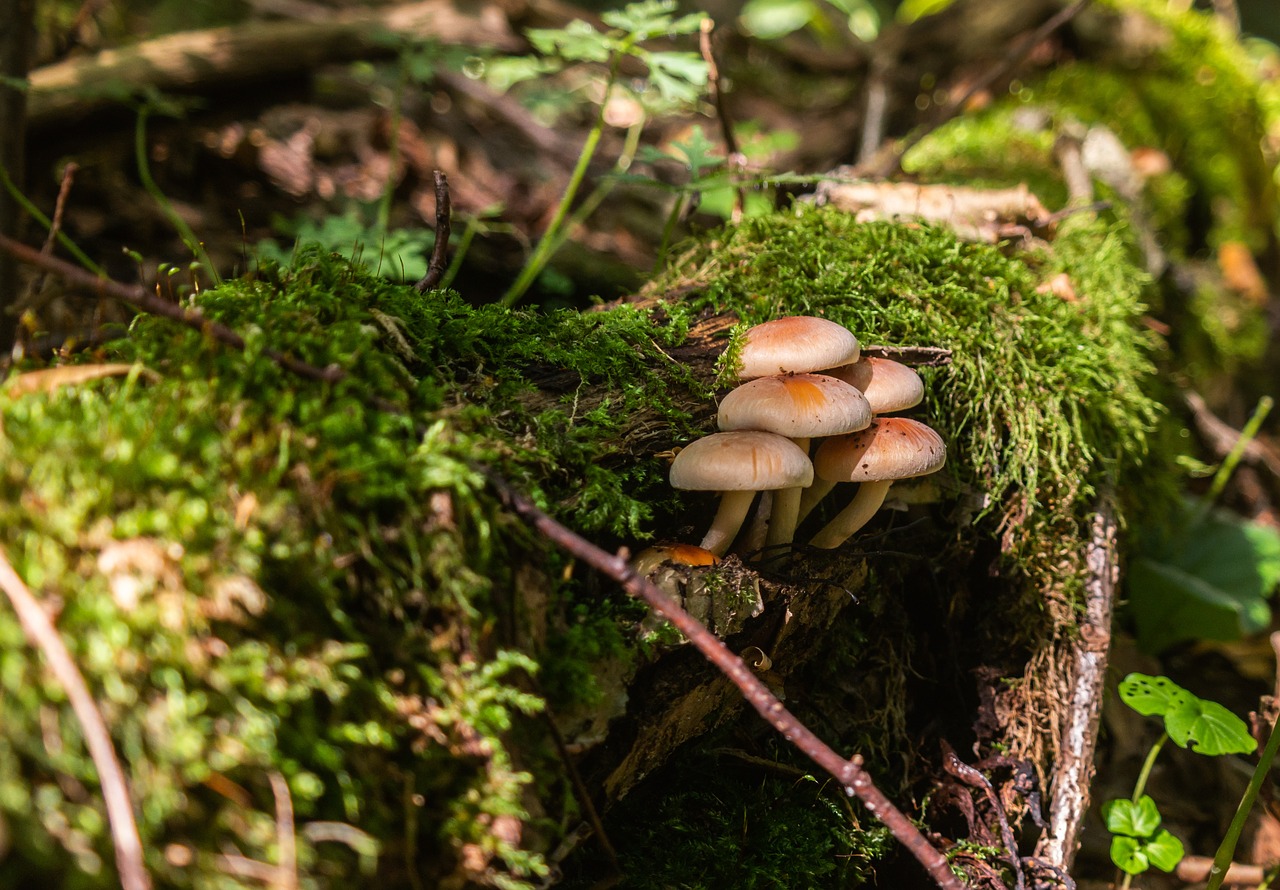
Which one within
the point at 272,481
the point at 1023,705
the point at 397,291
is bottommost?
the point at 1023,705

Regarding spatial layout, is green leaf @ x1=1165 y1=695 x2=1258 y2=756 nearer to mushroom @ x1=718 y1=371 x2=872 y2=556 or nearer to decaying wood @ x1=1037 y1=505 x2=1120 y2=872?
decaying wood @ x1=1037 y1=505 x2=1120 y2=872

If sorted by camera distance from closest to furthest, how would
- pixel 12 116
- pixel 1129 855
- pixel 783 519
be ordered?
pixel 783 519 → pixel 1129 855 → pixel 12 116

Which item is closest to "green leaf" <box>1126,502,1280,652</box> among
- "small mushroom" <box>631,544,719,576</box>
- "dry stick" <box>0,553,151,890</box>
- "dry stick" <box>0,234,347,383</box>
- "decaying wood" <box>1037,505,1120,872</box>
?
"decaying wood" <box>1037,505,1120,872</box>

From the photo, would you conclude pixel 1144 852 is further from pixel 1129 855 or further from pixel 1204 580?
pixel 1204 580

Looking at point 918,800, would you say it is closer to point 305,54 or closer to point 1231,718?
point 1231,718

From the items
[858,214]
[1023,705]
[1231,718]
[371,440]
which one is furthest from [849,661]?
[858,214]

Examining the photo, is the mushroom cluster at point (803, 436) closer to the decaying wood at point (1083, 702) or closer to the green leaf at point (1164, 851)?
the decaying wood at point (1083, 702)

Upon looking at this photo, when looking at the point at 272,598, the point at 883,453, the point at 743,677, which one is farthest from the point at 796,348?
the point at 272,598

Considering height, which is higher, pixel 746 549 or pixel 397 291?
pixel 397 291
